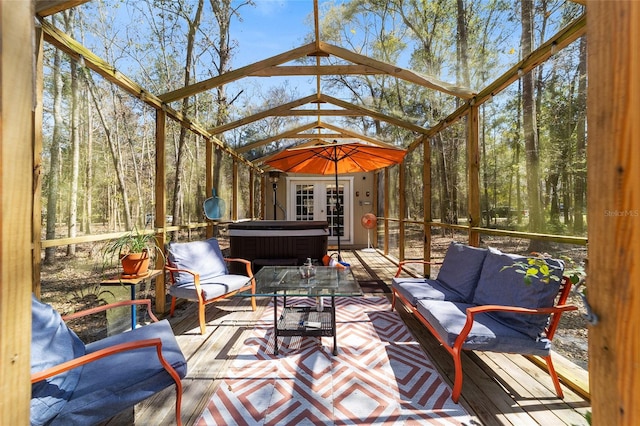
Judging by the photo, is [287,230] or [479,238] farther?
[287,230]

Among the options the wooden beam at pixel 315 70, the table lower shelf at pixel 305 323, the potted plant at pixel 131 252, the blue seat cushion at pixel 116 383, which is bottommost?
the table lower shelf at pixel 305 323

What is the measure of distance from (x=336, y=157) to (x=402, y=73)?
1523 mm

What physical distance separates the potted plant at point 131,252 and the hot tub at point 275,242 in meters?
2.12

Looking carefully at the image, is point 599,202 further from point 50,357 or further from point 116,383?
point 50,357

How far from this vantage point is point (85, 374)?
4.99 ft

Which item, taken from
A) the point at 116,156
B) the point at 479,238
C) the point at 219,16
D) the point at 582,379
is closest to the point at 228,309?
the point at 116,156

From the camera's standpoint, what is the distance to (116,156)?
11.3 ft

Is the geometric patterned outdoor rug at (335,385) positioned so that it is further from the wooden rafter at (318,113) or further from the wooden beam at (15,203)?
the wooden rafter at (318,113)

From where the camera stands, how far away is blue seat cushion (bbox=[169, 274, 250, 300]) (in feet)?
9.73

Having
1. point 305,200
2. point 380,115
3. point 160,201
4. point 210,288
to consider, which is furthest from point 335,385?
point 305,200

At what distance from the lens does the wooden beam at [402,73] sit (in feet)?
11.2

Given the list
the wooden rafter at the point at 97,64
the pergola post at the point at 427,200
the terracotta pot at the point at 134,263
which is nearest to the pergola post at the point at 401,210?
the pergola post at the point at 427,200

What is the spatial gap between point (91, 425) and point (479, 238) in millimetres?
3683

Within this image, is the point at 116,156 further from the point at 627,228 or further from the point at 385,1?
the point at 627,228
